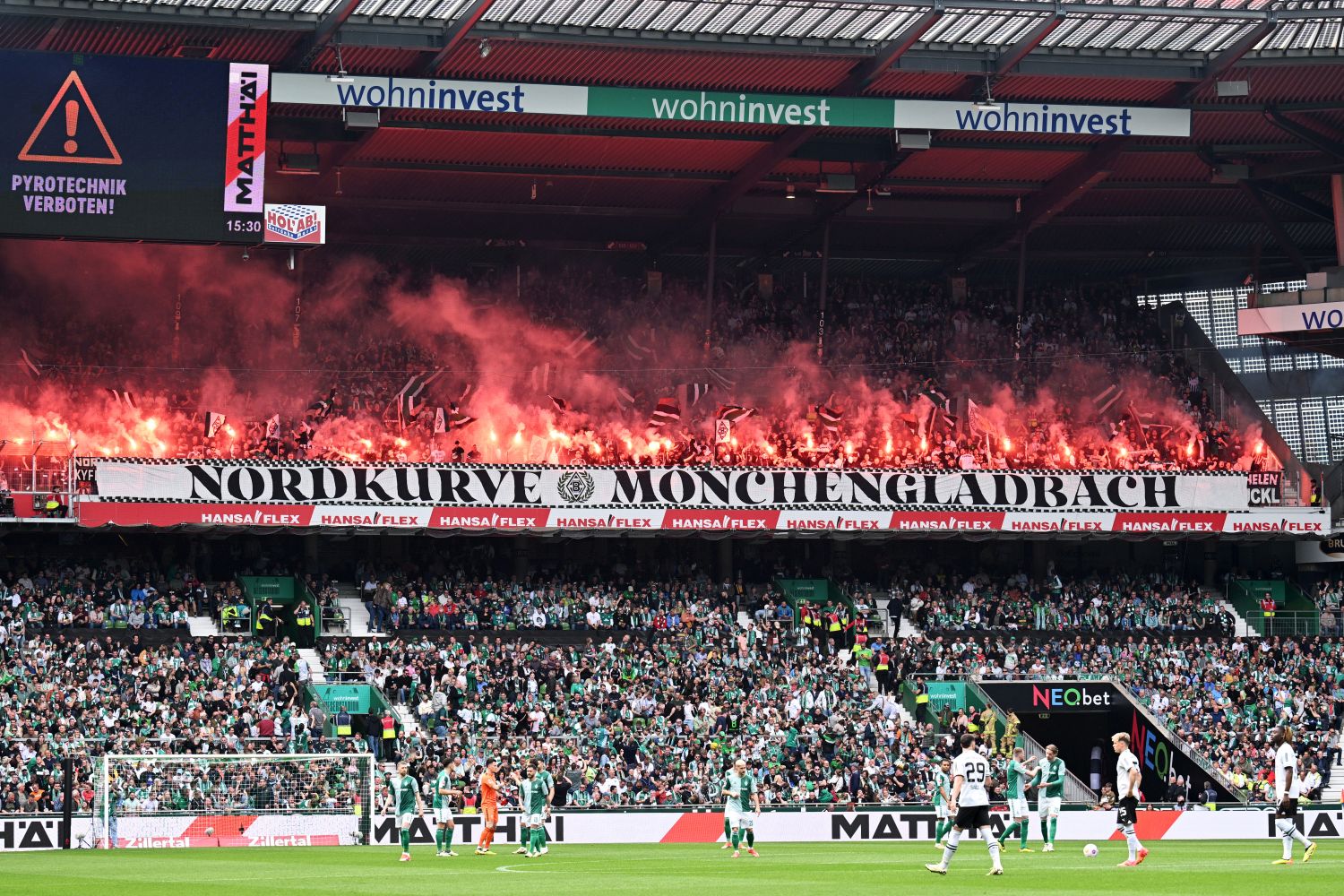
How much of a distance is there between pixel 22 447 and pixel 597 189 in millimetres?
17585

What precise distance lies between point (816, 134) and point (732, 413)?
31.3 feet

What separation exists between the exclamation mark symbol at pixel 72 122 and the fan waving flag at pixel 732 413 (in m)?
23.7

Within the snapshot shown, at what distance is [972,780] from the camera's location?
2630 cm

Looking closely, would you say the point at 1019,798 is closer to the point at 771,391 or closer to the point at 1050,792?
the point at 1050,792

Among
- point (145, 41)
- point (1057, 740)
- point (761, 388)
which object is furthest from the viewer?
point (761, 388)

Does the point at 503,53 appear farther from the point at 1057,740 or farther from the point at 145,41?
the point at 1057,740

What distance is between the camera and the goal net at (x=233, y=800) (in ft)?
128

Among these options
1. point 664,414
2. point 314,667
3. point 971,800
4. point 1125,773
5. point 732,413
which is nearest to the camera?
point 971,800

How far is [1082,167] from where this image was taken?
57469mm

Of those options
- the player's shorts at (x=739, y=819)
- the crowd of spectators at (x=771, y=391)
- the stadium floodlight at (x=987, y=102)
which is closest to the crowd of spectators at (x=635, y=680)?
the crowd of spectators at (x=771, y=391)

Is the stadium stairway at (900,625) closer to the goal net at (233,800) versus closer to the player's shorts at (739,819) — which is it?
the goal net at (233,800)

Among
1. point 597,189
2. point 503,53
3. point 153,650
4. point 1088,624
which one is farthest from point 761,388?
point 153,650

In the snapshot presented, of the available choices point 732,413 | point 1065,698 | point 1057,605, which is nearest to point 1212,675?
point 1065,698

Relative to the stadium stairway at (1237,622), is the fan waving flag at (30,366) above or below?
above
